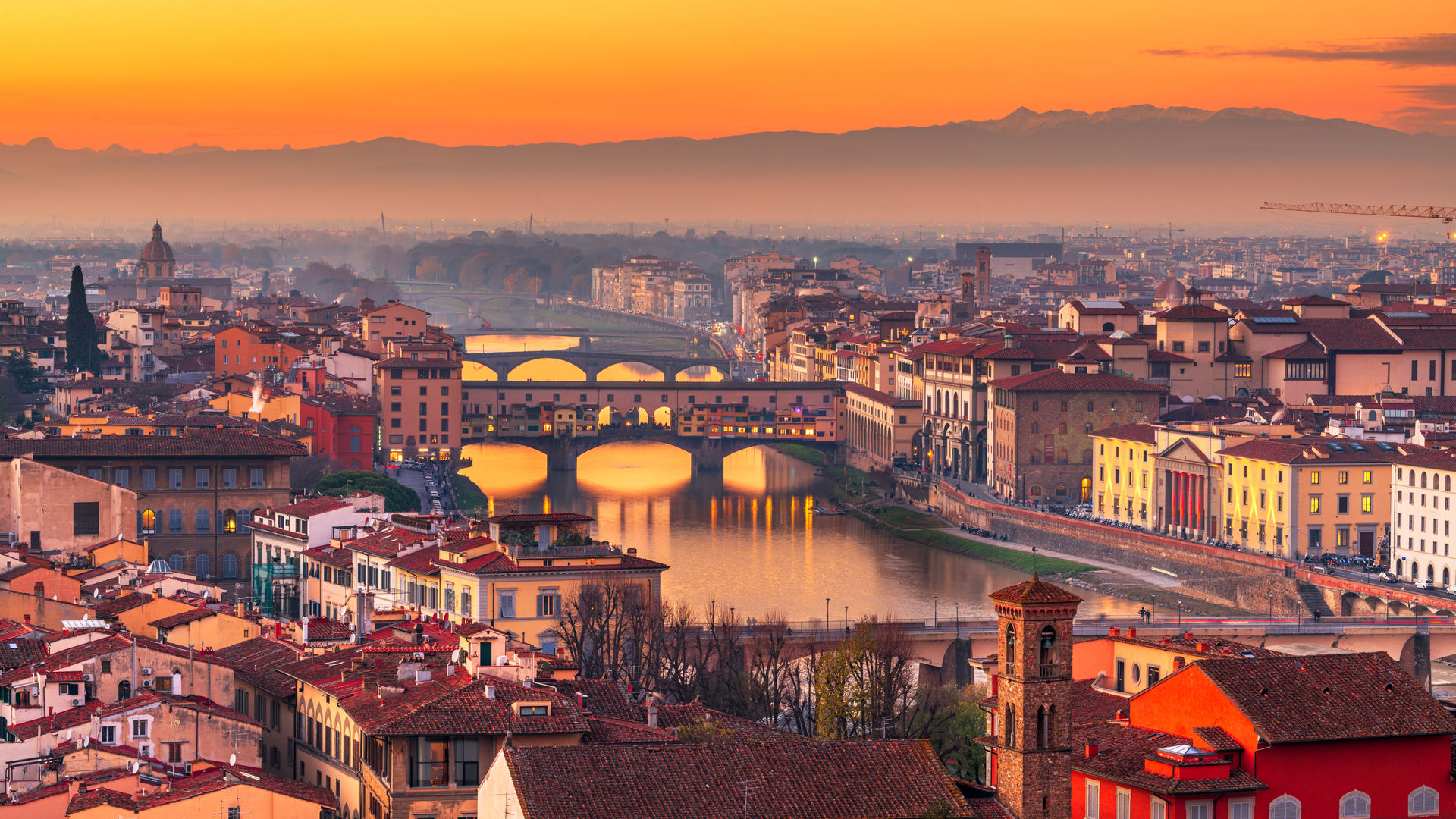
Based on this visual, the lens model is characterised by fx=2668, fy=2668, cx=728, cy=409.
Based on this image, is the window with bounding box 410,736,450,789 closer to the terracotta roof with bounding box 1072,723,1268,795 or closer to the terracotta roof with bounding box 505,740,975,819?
the terracotta roof with bounding box 505,740,975,819

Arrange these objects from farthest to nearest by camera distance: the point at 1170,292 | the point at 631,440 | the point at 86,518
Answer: the point at 1170,292, the point at 631,440, the point at 86,518

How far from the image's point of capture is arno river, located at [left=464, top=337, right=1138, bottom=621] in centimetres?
2825

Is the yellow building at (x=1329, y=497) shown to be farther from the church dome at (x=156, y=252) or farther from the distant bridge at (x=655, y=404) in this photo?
the church dome at (x=156, y=252)

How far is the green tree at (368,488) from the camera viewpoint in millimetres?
30312

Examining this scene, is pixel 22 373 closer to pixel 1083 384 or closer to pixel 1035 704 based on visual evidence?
pixel 1083 384

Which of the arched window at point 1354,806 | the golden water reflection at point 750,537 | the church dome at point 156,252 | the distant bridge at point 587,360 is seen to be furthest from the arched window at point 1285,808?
the church dome at point 156,252

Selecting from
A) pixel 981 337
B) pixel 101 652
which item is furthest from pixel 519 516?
pixel 981 337

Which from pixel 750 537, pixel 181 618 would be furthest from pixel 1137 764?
pixel 750 537

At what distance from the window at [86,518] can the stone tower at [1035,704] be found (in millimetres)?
12794

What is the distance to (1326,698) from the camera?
12.7 m

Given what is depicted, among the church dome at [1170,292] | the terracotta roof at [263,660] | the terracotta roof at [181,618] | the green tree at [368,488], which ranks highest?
the church dome at [1170,292]

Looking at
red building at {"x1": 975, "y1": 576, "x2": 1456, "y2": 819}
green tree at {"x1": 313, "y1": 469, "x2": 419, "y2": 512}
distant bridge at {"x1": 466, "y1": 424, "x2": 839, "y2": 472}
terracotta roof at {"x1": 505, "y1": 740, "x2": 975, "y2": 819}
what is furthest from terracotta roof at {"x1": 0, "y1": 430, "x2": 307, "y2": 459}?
distant bridge at {"x1": 466, "y1": 424, "x2": 839, "y2": 472}

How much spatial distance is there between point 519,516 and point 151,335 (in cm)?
3022

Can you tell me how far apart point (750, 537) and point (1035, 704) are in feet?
74.9
